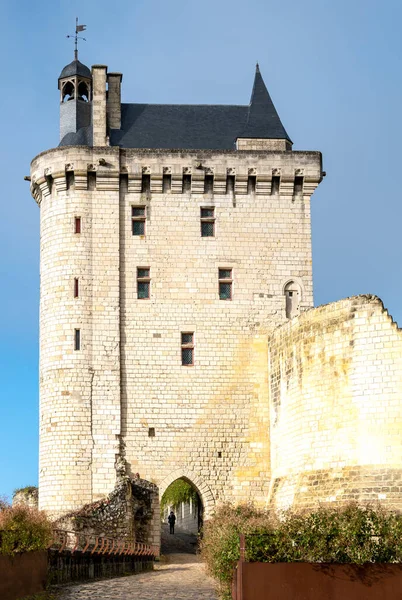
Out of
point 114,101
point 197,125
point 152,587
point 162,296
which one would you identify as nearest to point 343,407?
point 162,296

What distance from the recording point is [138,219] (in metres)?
33.2

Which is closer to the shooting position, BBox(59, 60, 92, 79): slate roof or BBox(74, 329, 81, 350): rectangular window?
BBox(74, 329, 81, 350): rectangular window

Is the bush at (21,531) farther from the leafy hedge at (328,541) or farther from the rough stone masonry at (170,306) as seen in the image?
the rough stone masonry at (170,306)

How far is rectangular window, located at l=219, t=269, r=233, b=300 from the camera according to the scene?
1294 inches

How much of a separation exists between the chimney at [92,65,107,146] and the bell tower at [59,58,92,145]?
0.91 m

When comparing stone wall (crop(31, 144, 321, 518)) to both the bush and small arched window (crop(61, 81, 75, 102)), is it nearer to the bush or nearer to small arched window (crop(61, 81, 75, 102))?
small arched window (crop(61, 81, 75, 102))

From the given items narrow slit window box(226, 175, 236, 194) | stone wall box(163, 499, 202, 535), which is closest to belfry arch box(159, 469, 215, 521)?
stone wall box(163, 499, 202, 535)

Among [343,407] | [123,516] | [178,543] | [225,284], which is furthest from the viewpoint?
[178,543]

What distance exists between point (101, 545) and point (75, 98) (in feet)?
52.9

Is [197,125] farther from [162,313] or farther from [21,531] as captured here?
[21,531]

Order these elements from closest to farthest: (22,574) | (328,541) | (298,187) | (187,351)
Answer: (328,541) < (22,574) < (187,351) < (298,187)

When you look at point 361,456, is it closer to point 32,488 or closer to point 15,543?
point 15,543

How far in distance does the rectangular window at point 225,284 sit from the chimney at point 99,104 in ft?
17.8

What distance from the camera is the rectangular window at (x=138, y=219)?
33125 mm
